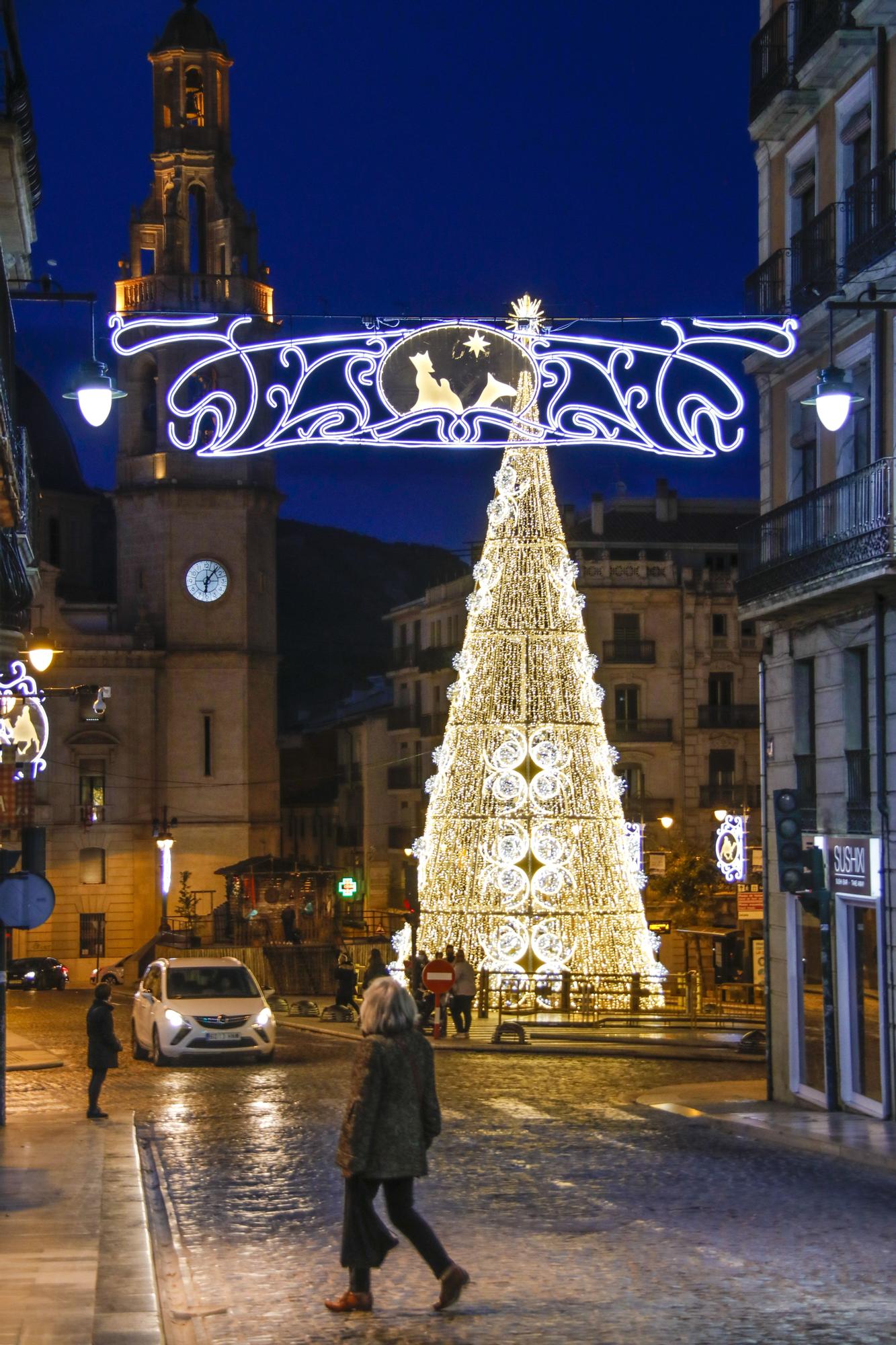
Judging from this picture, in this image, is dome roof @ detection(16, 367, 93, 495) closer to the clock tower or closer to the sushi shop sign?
the clock tower

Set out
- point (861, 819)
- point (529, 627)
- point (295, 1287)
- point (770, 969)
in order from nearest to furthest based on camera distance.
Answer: point (295, 1287) → point (861, 819) → point (770, 969) → point (529, 627)

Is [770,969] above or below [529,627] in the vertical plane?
below

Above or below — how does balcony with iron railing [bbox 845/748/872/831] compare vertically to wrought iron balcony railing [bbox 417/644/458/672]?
below

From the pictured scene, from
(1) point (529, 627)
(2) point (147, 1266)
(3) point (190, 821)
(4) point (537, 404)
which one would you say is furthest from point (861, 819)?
(3) point (190, 821)

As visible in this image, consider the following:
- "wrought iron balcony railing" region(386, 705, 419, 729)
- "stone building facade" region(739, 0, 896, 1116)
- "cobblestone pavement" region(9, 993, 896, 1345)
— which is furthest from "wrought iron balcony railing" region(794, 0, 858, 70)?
"wrought iron balcony railing" region(386, 705, 419, 729)

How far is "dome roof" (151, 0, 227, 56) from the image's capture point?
218 ft

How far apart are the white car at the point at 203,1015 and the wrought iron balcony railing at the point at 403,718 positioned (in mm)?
41338

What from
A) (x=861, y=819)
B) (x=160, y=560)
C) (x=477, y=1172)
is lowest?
(x=477, y=1172)

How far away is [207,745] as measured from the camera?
223ft

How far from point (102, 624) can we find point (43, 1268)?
59.4 m

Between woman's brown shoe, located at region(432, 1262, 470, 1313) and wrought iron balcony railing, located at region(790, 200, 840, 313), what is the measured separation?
13569 mm

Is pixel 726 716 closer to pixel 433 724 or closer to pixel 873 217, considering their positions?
pixel 433 724

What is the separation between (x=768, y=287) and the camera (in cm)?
2367

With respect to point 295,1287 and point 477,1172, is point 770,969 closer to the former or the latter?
point 477,1172
